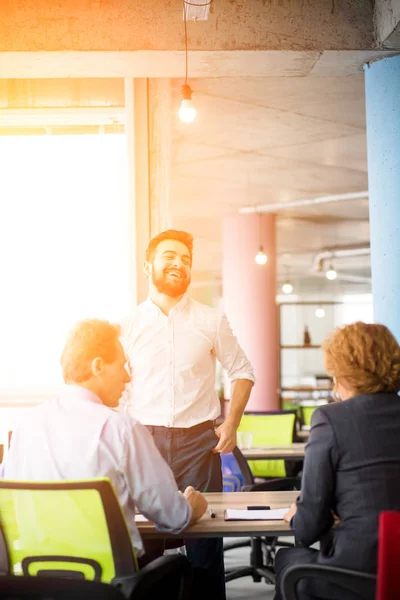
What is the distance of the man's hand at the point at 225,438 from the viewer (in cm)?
329

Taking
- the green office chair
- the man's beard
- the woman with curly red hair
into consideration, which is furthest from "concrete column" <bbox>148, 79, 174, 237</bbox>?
the green office chair

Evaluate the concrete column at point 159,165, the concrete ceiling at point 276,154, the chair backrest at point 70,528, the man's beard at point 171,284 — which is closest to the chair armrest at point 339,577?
the chair backrest at point 70,528

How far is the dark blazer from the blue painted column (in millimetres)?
2299

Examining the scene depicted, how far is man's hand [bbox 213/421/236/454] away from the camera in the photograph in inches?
130

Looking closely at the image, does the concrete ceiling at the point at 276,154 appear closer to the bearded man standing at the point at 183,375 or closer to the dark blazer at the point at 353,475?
the bearded man standing at the point at 183,375

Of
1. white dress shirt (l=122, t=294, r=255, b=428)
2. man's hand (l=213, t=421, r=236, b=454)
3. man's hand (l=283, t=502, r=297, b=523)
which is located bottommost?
man's hand (l=283, t=502, r=297, b=523)

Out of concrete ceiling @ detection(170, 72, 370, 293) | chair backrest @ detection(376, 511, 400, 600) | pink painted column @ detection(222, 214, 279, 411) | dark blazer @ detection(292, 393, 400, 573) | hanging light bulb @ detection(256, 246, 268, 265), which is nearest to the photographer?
chair backrest @ detection(376, 511, 400, 600)

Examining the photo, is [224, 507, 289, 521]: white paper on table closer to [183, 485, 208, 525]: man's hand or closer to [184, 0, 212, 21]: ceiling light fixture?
[183, 485, 208, 525]: man's hand

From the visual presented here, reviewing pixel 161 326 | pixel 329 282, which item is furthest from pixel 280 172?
pixel 329 282

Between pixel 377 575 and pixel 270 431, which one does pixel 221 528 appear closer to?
pixel 377 575

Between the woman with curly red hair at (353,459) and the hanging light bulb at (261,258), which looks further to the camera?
the hanging light bulb at (261,258)

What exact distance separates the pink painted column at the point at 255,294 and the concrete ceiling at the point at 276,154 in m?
0.38

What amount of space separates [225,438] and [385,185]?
83.1 inches

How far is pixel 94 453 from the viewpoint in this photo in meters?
2.17
